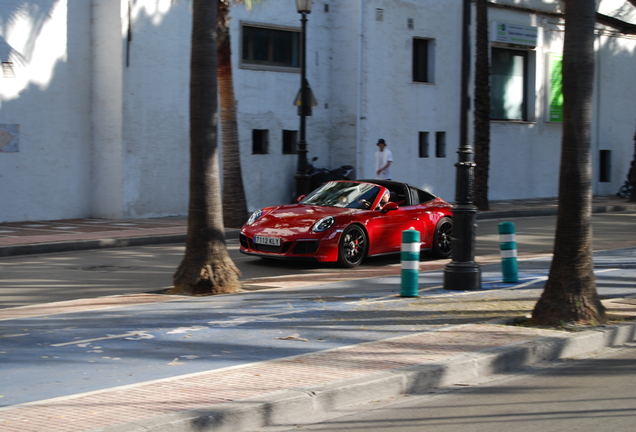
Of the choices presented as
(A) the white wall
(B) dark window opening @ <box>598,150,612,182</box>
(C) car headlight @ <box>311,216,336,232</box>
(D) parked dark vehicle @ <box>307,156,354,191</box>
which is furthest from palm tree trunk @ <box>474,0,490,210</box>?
(C) car headlight @ <box>311,216,336,232</box>

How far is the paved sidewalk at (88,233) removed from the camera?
15.6 meters

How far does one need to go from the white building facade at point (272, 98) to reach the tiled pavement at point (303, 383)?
1312 centimetres

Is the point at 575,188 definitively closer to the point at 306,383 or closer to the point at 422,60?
the point at 306,383

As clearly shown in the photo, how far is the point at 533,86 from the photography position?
31562mm

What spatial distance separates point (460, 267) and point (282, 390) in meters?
5.39

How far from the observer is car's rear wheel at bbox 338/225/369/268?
42.9ft

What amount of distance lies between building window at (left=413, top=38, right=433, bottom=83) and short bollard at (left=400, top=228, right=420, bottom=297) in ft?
62.2

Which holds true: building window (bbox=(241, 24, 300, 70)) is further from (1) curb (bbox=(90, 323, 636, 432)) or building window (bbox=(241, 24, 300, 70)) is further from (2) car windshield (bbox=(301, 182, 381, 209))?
(1) curb (bbox=(90, 323, 636, 432))

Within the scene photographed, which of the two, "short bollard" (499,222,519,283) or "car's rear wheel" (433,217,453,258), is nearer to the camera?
"short bollard" (499,222,519,283)

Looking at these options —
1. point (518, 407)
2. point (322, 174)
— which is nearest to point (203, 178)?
point (518, 407)

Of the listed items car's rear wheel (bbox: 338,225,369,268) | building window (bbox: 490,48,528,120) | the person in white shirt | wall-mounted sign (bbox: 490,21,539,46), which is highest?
wall-mounted sign (bbox: 490,21,539,46)

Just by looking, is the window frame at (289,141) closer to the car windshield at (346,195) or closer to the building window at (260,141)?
the building window at (260,141)

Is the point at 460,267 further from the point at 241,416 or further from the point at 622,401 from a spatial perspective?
the point at 241,416

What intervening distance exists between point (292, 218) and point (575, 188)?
19.1 feet
